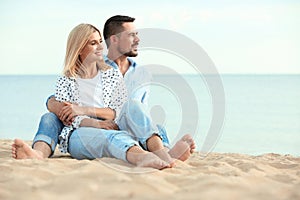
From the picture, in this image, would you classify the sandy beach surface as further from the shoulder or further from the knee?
the shoulder

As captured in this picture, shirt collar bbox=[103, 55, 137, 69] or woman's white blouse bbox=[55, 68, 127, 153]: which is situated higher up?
shirt collar bbox=[103, 55, 137, 69]

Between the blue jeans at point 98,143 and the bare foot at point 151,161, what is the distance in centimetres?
13

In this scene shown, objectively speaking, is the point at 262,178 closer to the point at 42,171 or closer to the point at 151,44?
the point at 42,171

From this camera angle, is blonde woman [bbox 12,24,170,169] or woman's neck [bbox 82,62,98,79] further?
woman's neck [bbox 82,62,98,79]

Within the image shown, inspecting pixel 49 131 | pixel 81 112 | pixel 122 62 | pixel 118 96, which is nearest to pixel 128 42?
pixel 122 62

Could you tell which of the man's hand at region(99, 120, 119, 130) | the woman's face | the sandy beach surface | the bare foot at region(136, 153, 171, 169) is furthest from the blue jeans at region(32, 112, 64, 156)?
the bare foot at region(136, 153, 171, 169)

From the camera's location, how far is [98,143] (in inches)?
103

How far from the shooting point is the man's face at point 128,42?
10.6 feet

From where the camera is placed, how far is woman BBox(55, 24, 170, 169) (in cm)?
266

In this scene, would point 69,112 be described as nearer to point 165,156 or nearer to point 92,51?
point 92,51

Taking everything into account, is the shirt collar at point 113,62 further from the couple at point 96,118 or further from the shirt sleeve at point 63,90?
the shirt sleeve at point 63,90

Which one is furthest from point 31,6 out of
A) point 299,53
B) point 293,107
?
point 299,53

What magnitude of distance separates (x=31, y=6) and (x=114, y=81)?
12.6m

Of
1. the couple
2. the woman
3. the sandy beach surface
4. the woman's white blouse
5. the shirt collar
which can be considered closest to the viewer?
the sandy beach surface
